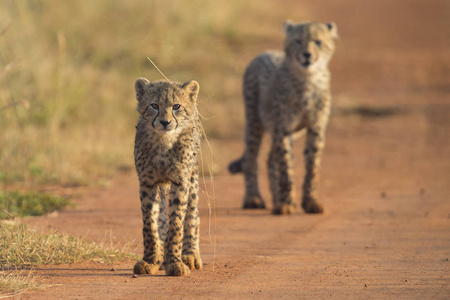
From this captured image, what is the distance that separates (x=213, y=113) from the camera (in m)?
15.1

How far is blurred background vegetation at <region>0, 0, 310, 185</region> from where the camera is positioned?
420 inches

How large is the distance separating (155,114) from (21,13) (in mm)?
6900

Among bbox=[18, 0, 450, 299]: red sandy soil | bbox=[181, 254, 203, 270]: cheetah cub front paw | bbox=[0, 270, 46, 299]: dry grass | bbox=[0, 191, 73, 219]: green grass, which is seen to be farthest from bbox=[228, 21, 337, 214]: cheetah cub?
bbox=[0, 270, 46, 299]: dry grass

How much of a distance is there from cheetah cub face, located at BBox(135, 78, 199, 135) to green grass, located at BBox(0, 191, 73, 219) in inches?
110

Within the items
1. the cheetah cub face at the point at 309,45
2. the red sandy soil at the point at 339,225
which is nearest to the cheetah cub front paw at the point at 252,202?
the red sandy soil at the point at 339,225

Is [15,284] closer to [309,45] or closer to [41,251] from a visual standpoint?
[41,251]

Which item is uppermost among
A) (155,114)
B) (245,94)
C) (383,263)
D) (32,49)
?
(32,49)

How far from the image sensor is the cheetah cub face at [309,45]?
9016mm

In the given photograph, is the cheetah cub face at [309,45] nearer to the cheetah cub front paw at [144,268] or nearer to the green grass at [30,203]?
the green grass at [30,203]

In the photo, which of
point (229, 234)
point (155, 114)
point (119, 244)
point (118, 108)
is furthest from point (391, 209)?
point (118, 108)

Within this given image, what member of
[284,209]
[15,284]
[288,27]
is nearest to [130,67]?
[288,27]

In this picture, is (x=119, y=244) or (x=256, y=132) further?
(x=256, y=132)

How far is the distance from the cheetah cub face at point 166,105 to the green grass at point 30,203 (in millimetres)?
2806

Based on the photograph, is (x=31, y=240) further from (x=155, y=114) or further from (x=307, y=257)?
(x=307, y=257)
